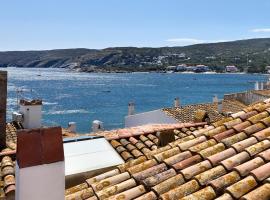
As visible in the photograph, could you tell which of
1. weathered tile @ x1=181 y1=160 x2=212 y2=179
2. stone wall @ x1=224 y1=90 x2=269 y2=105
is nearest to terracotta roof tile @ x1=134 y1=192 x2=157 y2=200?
weathered tile @ x1=181 y1=160 x2=212 y2=179

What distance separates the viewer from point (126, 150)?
30.9 feet

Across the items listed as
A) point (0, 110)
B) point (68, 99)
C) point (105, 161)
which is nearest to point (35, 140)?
point (105, 161)

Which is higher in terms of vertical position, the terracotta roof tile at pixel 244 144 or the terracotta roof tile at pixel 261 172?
the terracotta roof tile at pixel 244 144

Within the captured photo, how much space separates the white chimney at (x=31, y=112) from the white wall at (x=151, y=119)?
9.56m

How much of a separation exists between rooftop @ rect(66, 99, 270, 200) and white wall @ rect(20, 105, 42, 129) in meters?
13.3

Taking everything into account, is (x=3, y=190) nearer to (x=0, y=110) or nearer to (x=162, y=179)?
(x=162, y=179)

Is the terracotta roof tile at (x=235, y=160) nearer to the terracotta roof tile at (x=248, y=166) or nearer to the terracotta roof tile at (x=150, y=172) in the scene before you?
the terracotta roof tile at (x=248, y=166)

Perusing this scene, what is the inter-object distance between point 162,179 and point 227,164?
77 cm

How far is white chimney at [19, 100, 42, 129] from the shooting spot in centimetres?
1844

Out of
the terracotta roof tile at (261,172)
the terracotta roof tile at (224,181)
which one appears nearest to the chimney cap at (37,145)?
the terracotta roof tile at (224,181)

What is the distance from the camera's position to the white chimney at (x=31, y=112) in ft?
60.5

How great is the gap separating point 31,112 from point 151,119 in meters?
10.7

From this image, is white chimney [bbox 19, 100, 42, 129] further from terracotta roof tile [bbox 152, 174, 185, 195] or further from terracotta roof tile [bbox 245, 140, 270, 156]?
terracotta roof tile [bbox 245, 140, 270, 156]

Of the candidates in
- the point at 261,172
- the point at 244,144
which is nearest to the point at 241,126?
the point at 244,144
